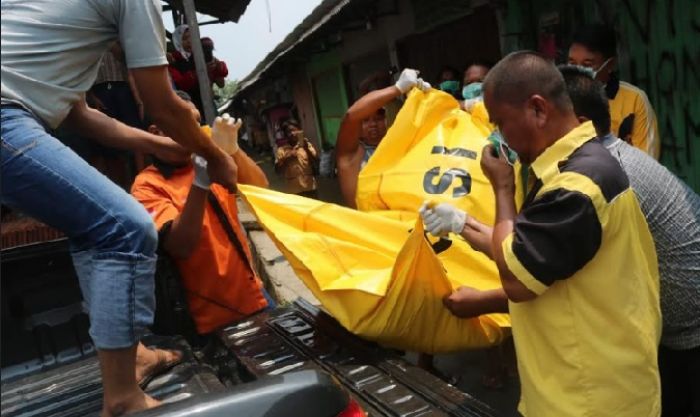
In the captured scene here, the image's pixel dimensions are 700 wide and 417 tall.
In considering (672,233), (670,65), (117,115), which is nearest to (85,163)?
(672,233)

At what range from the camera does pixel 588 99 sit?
1.82m

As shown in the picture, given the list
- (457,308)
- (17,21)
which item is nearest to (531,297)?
(457,308)

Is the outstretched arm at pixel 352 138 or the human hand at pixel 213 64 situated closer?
the outstretched arm at pixel 352 138

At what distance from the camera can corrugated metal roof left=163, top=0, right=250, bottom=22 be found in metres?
9.37

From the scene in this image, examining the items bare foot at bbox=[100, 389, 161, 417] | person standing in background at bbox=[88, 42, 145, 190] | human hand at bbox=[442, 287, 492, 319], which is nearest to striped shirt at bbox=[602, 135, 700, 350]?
human hand at bbox=[442, 287, 492, 319]

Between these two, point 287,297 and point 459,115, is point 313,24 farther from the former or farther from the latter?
point 459,115

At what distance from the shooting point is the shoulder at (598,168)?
4.76 feet

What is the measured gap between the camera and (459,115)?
3148mm

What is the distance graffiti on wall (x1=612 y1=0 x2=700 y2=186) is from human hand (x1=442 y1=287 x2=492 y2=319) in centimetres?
261

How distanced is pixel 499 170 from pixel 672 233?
0.57 metres

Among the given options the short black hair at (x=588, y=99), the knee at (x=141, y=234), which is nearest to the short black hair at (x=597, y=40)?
the short black hair at (x=588, y=99)

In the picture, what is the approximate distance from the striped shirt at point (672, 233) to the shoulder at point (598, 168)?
0.90 feet

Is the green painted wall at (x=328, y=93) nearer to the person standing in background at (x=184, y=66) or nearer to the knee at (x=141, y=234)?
the person standing in background at (x=184, y=66)

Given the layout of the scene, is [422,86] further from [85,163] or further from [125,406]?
[125,406]
